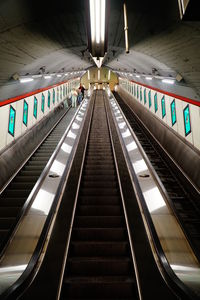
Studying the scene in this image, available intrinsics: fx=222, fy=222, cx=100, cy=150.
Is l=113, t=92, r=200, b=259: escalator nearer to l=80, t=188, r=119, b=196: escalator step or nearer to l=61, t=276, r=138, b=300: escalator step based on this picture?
l=61, t=276, r=138, b=300: escalator step

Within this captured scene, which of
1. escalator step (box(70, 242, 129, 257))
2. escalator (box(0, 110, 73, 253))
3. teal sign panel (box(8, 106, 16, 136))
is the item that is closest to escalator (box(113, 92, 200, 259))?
escalator step (box(70, 242, 129, 257))

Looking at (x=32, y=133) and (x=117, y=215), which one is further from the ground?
(x=32, y=133)

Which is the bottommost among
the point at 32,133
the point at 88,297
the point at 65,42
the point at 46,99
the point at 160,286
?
the point at 88,297

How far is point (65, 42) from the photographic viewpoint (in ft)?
17.9

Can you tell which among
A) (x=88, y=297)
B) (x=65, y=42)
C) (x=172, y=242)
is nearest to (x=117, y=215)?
(x=172, y=242)

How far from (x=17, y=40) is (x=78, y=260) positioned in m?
3.76

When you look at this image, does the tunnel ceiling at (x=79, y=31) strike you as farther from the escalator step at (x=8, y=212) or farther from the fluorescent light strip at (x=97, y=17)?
the escalator step at (x=8, y=212)

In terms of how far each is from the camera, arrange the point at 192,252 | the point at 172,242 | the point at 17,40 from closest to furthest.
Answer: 1. the point at 192,252
2. the point at 172,242
3. the point at 17,40

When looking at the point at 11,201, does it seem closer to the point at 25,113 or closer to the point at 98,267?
the point at 98,267

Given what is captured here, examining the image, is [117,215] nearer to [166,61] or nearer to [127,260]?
[127,260]

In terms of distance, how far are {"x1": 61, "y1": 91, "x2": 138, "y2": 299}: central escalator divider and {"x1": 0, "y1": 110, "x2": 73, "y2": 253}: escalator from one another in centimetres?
108

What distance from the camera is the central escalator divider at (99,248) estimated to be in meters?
2.67

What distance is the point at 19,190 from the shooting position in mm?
5426

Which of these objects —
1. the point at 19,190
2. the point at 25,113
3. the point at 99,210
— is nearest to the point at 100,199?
the point at 99,210
